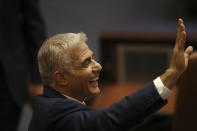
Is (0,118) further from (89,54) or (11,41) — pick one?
(89,54)

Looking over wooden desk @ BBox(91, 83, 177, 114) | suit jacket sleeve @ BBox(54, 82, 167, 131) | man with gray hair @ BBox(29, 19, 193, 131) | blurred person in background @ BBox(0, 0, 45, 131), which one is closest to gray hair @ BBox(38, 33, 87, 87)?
man with gray hair @ BBox(29, 19, 193, 131)

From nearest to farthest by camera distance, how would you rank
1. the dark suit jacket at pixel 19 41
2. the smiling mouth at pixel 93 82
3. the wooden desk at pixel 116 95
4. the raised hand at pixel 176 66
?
the raised hand at pixel 176 66, the smiling mouth at pixel 93 82, the dark suit jacket at pixel 19 41, the wooden desk at pixel 116 95

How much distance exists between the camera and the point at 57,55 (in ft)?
3.17

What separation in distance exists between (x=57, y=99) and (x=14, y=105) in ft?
2.58

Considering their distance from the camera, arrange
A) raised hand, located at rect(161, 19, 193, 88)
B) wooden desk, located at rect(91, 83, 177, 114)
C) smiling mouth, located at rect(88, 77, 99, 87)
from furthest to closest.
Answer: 1. wooden desk, located at rect(91, 83, 177, 114)
2. smiling mouth, located at rect(88, 77, 99, 87)
3. raised hand, located at rect(161, 19, 193, 88)

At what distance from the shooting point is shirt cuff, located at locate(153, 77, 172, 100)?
2.93ft

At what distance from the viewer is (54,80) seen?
1.00 metres

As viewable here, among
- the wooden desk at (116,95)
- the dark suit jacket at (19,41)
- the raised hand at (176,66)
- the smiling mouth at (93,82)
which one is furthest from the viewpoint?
the wooden desk at (116,95)

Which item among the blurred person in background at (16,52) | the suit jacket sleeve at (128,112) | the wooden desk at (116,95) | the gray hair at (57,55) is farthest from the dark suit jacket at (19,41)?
the suit jacket sleeve at (128,112)

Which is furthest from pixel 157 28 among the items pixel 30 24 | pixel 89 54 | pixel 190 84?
pixel 89 54

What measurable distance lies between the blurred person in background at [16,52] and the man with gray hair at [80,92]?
65 cm

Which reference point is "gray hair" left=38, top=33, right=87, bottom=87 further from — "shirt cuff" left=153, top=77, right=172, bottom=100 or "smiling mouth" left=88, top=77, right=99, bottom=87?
"shirt cuff" left=153, top=77, right=172, bottom=100

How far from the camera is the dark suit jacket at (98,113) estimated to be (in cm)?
90

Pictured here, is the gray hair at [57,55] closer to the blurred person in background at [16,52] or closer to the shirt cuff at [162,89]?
the shirt cuff at [162,89]
